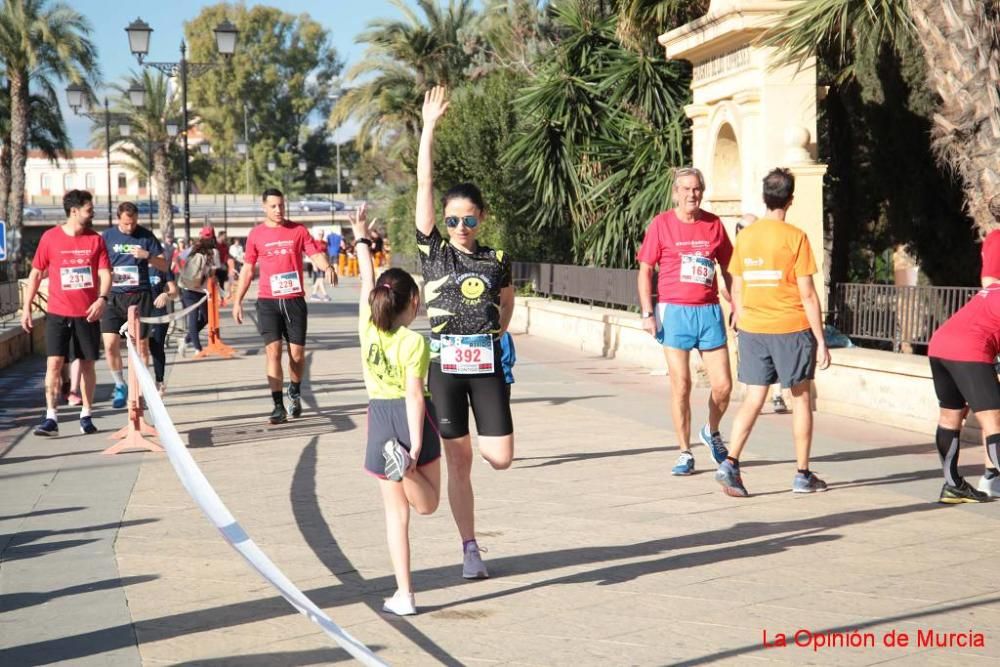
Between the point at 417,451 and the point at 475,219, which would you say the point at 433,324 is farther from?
the point at 417,451

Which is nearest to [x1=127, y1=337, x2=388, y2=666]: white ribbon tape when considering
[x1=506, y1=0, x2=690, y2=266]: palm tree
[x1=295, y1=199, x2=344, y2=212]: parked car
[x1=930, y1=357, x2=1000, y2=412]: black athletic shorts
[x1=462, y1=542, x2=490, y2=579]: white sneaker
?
[x1=462, y1=542, x2=490, y2=579]: white sneaker

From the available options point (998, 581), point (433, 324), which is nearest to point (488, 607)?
point (433, 324)

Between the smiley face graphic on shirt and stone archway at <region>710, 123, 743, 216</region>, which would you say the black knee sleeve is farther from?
stone archway at <region>710, 123, 743, 216</region>

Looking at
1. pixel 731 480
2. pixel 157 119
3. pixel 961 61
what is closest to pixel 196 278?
pixel 961 61

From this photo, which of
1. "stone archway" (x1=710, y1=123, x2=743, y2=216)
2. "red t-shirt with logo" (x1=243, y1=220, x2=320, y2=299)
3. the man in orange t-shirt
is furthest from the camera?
"stone archway" (x1=710, y1=123, x2=743, y2=216)

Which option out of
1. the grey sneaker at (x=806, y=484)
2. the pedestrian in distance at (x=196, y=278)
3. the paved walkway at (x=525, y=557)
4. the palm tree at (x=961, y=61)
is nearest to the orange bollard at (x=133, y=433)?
the paved walkway at (x=525, y=557)

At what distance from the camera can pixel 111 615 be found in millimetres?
5320

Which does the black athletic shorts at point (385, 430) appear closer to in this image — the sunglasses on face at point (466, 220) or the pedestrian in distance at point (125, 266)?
the sunglasses on face at point (466, 220)

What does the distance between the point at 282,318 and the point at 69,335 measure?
1716 mm

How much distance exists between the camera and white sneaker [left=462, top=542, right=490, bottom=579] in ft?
19.1

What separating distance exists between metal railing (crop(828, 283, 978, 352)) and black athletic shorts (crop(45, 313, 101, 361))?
675 centimetres

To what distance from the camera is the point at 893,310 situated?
1147cm

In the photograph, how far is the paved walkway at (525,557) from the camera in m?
4.95

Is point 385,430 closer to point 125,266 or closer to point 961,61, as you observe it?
point 125,266
